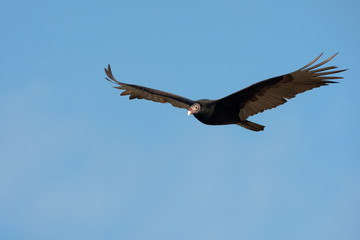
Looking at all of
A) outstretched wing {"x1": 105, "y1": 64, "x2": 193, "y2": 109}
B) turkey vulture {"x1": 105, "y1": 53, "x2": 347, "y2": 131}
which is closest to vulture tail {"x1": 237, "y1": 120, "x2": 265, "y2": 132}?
turkey vulture {"x1": 105, "y1": 53, "x2": 347, "y2": 131}

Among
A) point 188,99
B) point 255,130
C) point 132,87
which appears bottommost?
point 255,130

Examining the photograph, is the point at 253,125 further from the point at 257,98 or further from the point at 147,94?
the point at 147,94

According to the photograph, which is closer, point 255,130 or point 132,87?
point 255,130

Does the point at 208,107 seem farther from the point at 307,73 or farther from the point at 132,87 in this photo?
the point at 132,87

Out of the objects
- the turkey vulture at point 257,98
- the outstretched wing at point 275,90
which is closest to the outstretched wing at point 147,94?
the turkey vulture at point 257,98

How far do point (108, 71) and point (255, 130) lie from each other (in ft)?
11.0

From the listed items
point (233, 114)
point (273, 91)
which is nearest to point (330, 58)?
point (273, 91)

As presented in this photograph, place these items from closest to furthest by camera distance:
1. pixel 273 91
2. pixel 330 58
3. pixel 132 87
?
pixel 330 58 < pixel 273 91 < pixel 132 87

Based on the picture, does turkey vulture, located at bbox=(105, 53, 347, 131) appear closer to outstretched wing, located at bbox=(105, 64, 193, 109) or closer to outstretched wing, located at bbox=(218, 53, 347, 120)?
outstretched wing, located at bbox=(218, 53, 347, 120)

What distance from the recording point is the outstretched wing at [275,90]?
8.14 m

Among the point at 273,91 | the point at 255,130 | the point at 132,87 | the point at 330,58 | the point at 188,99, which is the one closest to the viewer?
the point at 330,58

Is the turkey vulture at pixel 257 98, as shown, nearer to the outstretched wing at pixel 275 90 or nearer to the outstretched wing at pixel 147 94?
the outstretched wing at pixel 275 90

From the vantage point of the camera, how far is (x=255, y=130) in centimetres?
912

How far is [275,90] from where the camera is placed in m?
8.48
